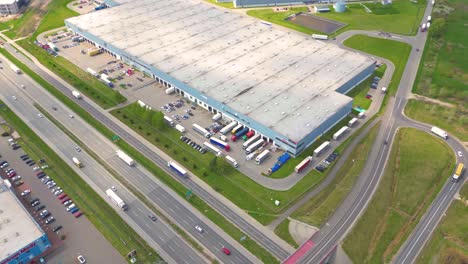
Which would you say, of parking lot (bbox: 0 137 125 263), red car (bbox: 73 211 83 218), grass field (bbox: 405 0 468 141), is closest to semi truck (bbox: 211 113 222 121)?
parking lot (bbox: 0 137 125 263)

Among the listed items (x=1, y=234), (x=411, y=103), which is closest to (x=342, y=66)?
(x=411, y=103)

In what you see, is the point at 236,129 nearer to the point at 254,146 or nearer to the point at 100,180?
the point at 254,146

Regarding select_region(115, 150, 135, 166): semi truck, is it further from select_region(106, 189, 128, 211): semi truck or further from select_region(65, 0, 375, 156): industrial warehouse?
select_region(65, 0, 375, 156): industrial warehouse

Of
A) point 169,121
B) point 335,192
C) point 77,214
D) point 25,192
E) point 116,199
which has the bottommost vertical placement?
point 335,192

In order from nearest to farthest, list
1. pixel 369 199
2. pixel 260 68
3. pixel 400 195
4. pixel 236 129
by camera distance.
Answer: pixel 369 199
pixel 400 195
pixel 236 129
pixel 260 68

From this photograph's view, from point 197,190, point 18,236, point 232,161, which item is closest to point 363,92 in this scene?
point 232,161

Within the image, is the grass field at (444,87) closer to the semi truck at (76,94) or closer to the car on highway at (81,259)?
the car on highway at (81,259)

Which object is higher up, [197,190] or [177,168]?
[177,168]
